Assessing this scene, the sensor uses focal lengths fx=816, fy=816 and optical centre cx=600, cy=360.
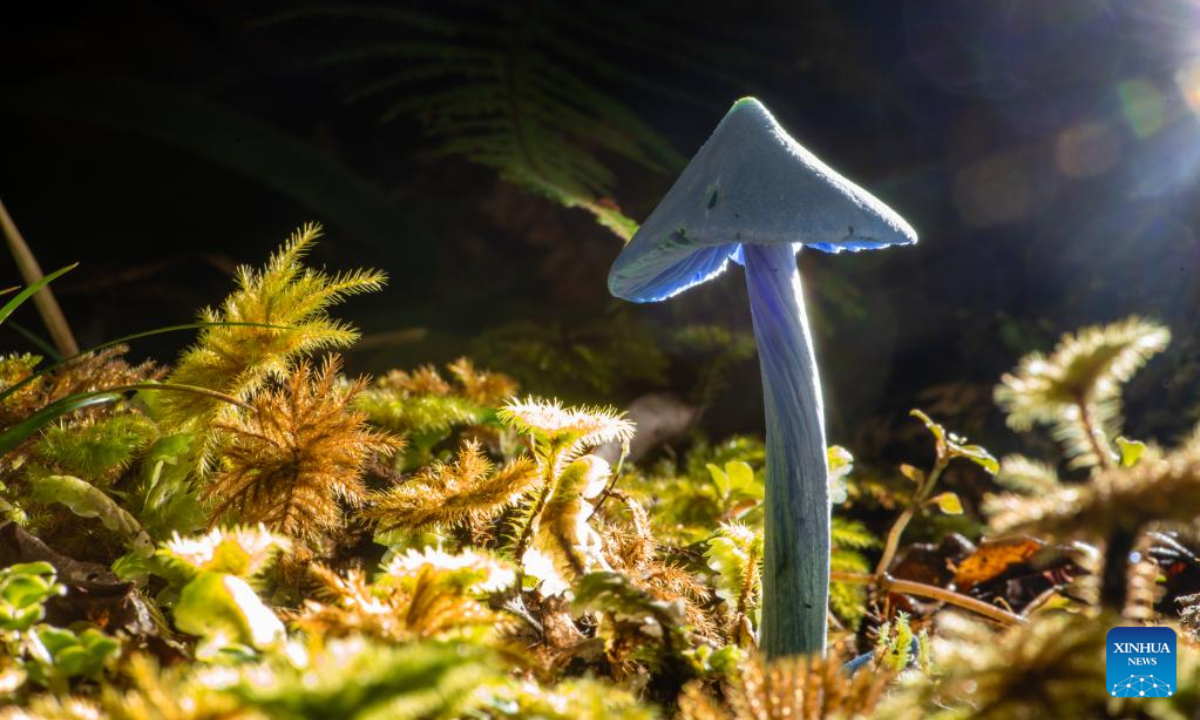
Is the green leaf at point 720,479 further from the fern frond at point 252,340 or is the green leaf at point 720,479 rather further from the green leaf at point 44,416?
the green leaf at point 44,416

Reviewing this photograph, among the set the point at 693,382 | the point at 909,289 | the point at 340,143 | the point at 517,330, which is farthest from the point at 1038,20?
the point at 340,143

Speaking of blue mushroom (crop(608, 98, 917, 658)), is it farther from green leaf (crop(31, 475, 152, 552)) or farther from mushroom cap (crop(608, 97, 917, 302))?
green leaf (crop(31, 475, 152, 552))

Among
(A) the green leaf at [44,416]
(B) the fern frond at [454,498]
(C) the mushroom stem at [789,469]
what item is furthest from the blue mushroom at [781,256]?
(A) the green leaf at [44,416]

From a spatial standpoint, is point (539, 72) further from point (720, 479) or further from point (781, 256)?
point (781, 256)

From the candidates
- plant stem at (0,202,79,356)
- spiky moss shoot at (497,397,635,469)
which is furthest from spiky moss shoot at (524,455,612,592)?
plant stem at (0,202,79,356)

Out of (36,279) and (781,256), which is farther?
(36,279)

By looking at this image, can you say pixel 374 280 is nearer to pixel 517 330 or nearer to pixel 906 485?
pixel 517 330

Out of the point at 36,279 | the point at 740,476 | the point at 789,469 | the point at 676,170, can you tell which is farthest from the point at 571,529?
the point at 676,170
